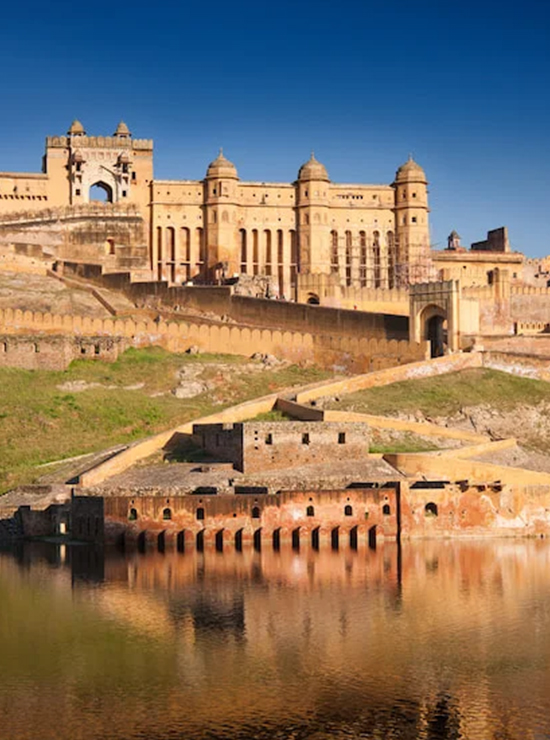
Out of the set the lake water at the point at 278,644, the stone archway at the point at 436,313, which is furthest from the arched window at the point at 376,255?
the lake water at the point at 278,644

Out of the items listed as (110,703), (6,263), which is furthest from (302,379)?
(110,703)

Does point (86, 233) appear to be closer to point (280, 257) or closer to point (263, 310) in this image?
point (280, 257)

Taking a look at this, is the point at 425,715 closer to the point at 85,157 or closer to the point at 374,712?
the point at 374,712

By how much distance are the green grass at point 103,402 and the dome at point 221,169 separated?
51.8ft

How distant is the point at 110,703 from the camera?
1973 centimetres

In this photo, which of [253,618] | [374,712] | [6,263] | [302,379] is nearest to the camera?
[374,712]

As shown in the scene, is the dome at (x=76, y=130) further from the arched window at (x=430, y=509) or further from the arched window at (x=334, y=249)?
the arched window at (x=430, y=509)

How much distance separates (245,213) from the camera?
209 feet

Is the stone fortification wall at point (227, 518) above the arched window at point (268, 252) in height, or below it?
below

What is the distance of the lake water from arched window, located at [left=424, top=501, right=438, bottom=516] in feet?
3.17

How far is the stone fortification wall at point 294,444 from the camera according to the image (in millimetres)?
35938

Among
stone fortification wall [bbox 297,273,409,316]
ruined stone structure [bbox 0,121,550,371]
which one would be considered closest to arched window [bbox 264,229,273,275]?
ruined stone structure [bbox 0,121,550,371]

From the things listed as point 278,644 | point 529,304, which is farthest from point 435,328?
point 278,644

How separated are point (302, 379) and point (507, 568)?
18.5 metres
